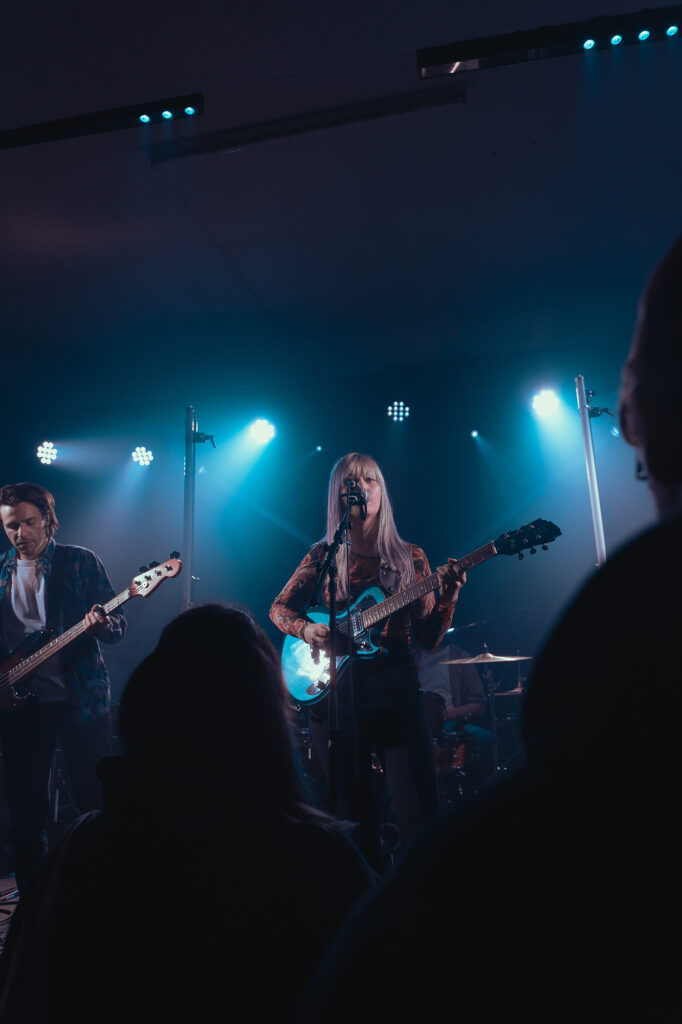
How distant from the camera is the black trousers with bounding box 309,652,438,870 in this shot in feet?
11.3

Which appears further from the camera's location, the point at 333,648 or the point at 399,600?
the point at 399,600

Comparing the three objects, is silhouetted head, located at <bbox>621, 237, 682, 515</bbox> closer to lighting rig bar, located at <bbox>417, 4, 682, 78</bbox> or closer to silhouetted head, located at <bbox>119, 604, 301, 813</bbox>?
silhouetted head, located at <bbox>119, 604, 301, 813</bbox>

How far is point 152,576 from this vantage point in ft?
16.0

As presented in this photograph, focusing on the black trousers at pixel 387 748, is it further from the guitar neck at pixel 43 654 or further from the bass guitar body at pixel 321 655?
the guitar neck at pixel 43 654

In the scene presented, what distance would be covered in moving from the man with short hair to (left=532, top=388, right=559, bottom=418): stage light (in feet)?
16.3

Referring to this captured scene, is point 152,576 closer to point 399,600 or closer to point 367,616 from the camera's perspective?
point 367,616

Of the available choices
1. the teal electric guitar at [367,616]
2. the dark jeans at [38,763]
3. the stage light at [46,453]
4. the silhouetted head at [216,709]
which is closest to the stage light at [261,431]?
the stage light at [46,453]

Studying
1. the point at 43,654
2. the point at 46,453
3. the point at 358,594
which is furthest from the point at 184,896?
the point at 46,453

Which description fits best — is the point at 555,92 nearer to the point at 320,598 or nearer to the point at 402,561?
the point at 402,561

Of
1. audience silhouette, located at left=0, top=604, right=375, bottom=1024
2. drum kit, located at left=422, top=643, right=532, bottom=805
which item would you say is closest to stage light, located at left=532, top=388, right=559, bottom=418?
drum kit, located at left=422, top=643, right=532, bottom=805

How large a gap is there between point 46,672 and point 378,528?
2237 millimetres

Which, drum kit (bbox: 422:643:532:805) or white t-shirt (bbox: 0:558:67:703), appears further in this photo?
drum kit (bbox: 422:643:532:805)

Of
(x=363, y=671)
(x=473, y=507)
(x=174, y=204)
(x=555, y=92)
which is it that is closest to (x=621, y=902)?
(x=363, y=671)

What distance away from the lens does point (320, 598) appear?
13.5 feet
